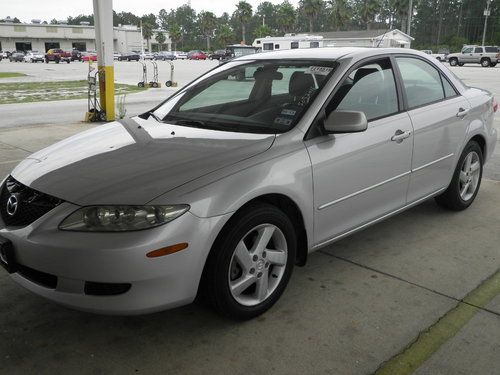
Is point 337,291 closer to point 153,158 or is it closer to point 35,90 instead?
point 153,158

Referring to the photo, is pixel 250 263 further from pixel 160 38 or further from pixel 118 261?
pixel 160 38

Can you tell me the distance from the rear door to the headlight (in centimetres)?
225

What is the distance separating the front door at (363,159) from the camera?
3197 mm

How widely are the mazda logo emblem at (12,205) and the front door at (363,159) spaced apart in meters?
1.73

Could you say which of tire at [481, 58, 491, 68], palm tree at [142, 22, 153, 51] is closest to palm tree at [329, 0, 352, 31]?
palm tree at [142, 22, 153, 51]

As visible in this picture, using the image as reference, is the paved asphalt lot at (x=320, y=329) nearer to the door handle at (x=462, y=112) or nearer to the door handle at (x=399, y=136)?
the door handle at (x=399, y=136)

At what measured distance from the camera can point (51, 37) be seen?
3526 inches

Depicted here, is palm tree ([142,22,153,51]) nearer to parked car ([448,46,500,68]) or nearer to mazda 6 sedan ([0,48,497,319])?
parked car ([448,46,500,68])

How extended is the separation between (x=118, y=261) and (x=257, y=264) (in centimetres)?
84

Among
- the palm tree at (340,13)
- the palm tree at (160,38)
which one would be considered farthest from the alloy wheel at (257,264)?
the palm tree at (160,38)

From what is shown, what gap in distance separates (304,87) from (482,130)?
89.5 inches

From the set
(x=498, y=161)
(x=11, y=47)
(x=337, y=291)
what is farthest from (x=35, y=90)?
(x=11, y=47)

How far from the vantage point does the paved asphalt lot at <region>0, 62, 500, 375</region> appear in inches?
100

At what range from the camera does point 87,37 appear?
94.2 meters
